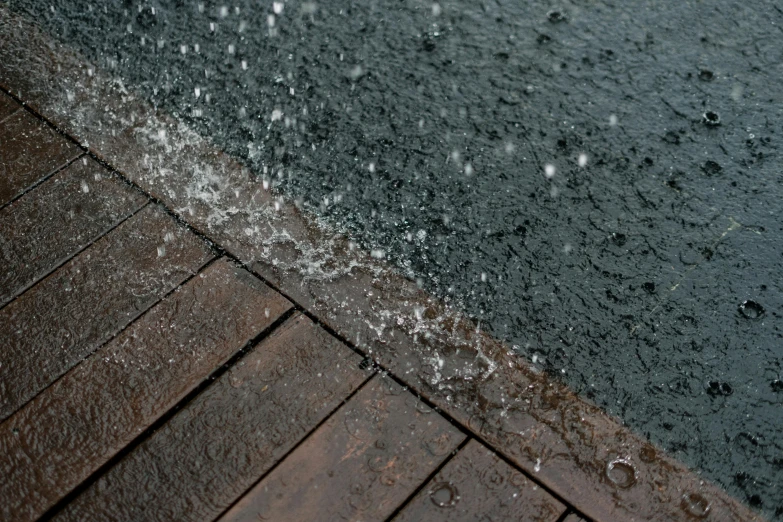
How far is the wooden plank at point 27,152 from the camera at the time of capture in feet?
9.22

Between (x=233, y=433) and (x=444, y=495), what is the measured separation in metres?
0.60

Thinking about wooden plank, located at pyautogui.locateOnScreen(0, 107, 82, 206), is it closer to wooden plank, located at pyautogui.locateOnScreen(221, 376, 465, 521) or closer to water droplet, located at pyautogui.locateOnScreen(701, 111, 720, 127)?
wooden plank, located at pyautogui.locateOnScreen(221, 376, 465, 521)

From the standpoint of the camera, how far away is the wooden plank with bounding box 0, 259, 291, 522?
2105mm

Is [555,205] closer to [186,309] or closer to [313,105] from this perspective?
[313,105]

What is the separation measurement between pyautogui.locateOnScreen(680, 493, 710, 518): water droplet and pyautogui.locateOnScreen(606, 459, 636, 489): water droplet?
0.14 meters

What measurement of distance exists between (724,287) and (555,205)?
0.64m

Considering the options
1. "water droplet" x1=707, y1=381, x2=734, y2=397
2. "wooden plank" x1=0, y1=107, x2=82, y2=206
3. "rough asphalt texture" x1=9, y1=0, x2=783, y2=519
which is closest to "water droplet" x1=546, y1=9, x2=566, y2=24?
"rough asphalt texture" x1=9, y1=0, x2=783, y2=519

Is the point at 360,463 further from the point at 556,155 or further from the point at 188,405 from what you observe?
the point at 556,155

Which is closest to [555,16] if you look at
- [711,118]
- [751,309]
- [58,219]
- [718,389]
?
[711,118]

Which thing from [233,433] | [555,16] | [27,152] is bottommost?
[233,433]

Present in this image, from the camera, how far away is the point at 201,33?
3590mm

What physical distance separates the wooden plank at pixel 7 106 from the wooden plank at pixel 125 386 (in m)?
1.19

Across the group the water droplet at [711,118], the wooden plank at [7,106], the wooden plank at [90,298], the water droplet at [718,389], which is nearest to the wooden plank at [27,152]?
the wooden plank at [7,106]

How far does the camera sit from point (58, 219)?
2.69 m
